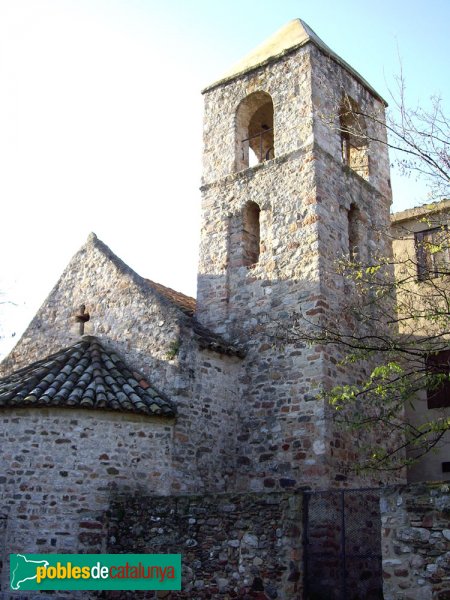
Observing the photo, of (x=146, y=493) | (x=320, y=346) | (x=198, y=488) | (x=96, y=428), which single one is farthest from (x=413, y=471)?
(x=96, y=428)

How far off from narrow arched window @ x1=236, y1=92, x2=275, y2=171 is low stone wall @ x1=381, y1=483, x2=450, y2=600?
9.30 meters

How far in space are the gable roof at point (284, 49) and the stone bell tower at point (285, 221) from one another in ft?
0.15

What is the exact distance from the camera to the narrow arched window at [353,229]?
14.7 meters

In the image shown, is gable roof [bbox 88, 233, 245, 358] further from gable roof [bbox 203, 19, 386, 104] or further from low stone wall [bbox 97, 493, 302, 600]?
gable roof [bbox 203, 19, 386, 104]

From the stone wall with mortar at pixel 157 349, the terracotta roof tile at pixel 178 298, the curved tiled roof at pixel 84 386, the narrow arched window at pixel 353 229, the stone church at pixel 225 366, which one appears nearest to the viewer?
the stone church at pixel 225 366

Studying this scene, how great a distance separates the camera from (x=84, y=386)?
38.9 feet

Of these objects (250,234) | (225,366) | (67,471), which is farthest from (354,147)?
(67,471)

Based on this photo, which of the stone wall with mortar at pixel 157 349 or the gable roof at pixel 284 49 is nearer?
the stone wall with mortar at pixel 157 349

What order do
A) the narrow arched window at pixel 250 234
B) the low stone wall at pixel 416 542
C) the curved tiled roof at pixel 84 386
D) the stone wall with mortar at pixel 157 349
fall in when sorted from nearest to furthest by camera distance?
the low stone wall at pixel 416 542 → the curved tiled roof at pixel 84 386 → the stone wall with mortar at pixel 157 349 → the narrow arched window at pixel 250 234

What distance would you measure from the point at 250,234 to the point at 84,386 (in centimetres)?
513

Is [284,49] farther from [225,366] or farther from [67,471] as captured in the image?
[67,471]

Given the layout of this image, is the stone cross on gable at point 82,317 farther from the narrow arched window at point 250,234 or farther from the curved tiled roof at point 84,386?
the narrow arched window at point 250,234

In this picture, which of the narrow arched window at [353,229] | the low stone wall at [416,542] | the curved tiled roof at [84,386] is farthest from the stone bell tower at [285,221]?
the low stone wall at [416,542]

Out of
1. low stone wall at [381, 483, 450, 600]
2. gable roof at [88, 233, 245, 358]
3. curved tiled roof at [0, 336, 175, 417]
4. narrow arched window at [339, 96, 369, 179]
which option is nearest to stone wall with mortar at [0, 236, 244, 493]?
gable roof at [88, 233, 245, 358]
